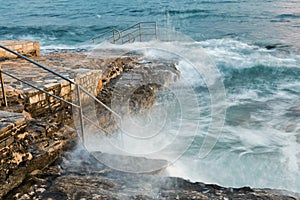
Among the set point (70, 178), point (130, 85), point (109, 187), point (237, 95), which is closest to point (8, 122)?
point (70, 178)

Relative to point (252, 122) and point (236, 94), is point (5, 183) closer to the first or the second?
point (252, 122)

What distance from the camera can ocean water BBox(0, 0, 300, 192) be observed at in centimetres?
617

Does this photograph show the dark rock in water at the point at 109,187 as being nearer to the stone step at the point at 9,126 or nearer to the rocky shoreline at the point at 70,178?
the rocky shoreline at the point at 70,178

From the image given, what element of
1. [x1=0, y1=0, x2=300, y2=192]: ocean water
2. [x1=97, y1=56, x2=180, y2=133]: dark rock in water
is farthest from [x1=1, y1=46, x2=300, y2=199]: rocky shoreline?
[x1=97, y1=56, x2=180, y2=133]: dark rock in water

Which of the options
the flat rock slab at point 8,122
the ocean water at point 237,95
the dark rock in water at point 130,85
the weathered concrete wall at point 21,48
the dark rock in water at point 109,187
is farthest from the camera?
the weathered concrete wall at point 21,48

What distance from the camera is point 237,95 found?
439 inches

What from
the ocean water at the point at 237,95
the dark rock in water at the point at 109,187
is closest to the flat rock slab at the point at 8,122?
the dark rock in water at the point at 109,187

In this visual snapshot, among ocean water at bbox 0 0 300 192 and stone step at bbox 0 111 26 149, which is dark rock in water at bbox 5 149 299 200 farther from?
ocean water at bbox 0 0 300 192

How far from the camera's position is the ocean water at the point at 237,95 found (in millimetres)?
6172

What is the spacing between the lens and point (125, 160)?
4184 mm

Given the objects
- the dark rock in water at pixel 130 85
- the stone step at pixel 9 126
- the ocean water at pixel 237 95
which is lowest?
the ocean water at pixel 237 95

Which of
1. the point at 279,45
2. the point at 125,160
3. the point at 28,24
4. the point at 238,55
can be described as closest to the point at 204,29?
the point at 279,45

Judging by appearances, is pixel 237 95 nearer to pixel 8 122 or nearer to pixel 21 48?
pixel 21 48

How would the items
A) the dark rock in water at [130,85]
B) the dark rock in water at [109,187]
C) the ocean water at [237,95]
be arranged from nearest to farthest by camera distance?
the dark rock in water at [109,187] < the ocean water at [237,95] < the dark rock in water at [130,85]
